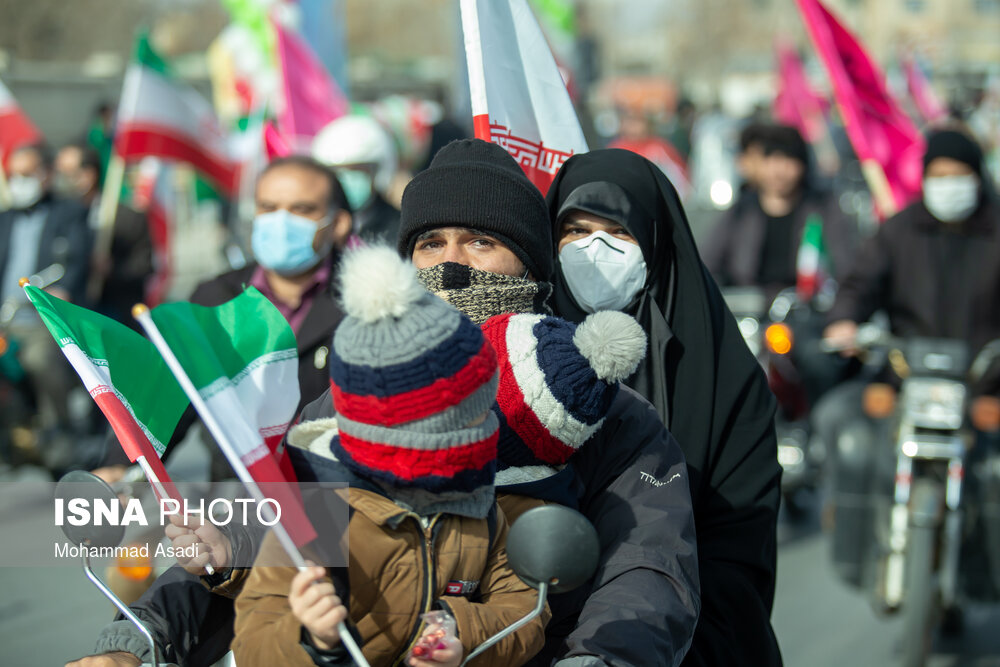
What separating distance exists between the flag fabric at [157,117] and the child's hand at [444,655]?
6.66 meters

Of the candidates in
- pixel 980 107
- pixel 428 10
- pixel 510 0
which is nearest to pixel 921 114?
pixel 510 0

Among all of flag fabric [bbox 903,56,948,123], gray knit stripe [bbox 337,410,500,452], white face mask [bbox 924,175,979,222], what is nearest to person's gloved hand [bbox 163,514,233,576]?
gray knit stripe [bbox 337,410,500,452]

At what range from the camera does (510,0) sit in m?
3.56

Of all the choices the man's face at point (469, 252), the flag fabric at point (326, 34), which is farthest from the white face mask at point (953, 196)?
the flag fabric at point (326, 34)

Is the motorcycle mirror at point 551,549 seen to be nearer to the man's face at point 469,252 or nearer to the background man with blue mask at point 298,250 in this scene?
the man's face at point 469,252

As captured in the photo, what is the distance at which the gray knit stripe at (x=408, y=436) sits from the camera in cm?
173

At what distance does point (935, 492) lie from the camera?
16.6 ft

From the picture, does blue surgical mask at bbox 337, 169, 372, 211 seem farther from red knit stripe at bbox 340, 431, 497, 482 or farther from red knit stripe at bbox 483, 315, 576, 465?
red knit stripe at bbox 340, 431, 497, 482

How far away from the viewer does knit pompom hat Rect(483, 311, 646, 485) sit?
2.04 metres

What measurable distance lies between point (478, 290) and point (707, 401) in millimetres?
729

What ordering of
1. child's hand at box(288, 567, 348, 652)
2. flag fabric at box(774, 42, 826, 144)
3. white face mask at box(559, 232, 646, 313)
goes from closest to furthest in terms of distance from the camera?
child's hand at box(288, 567, 348, 652) < white face mask at box(559, 232, 646, 313) < flag fabric at box(774, 42, 826, 144)

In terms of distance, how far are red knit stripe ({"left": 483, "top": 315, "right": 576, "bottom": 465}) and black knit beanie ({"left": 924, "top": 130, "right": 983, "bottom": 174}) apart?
4.20 metres

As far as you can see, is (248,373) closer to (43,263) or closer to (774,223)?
(774,223)

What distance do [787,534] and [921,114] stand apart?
729cm
